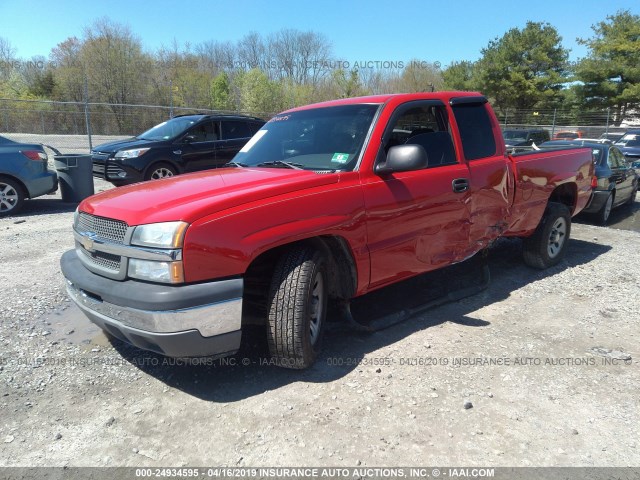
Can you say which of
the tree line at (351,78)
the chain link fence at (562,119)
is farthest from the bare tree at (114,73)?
the chain link fence at (562,119)

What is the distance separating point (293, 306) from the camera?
3076mm

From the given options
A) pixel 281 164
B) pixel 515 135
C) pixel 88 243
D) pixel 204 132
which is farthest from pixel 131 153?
pixel 515 135

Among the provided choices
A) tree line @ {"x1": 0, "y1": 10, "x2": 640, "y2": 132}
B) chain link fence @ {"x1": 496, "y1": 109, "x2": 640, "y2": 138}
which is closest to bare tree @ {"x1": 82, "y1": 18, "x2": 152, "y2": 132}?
tree line @ {"x1": 0, "y1": 10, "x2": 640, "y2": 132}

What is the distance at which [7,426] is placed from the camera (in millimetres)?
2787

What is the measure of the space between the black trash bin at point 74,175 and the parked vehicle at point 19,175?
45 cm

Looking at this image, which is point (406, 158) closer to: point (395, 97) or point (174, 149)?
point (395, 97)

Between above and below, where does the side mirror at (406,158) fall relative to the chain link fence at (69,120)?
below

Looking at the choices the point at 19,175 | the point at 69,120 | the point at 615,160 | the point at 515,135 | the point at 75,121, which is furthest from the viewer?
the point at 75,121

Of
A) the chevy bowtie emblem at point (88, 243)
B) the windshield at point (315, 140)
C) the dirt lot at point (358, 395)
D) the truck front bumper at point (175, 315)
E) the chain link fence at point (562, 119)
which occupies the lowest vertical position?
the dirt lot at point (358, 395)

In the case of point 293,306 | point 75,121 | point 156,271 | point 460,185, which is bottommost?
point 293,306

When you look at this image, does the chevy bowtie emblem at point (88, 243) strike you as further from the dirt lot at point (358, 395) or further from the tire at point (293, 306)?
the tire at point (293, 306)

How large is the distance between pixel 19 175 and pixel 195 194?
7055mm

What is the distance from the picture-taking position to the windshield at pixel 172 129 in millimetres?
10141

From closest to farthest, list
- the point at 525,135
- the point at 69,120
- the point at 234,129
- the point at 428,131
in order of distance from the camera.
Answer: the point at 428,131 → the point at 234,129 → the point at 525,135 → the point at 69,120
